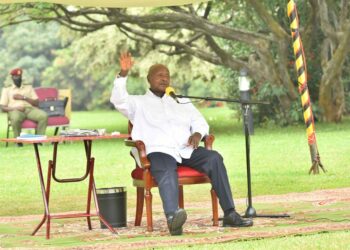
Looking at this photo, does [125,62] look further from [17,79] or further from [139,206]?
[17,79]

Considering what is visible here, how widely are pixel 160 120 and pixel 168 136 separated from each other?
0.17 metres

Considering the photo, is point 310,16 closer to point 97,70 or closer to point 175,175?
point 175,175

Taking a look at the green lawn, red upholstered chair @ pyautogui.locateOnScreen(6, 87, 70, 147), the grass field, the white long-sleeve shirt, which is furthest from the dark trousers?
red upholstered chair @ pyautogui.locateOnScreen(6, 87, 70, 147)

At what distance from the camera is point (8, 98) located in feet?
72.5

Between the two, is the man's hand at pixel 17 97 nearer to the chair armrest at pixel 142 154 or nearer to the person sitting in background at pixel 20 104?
the person sitting in background at pixel 20 104

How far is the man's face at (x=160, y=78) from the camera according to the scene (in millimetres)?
9984

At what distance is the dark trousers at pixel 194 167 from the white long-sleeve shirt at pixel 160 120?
0.11 m

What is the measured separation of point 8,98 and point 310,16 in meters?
6.93

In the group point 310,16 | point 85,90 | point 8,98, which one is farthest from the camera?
point 85,90

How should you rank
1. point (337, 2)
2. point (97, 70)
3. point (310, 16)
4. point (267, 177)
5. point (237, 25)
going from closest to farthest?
1. point (267, 177)
2. point (310, 16)
3. point (337, 2)
4. point (237, 25)
5. point (97, 70)

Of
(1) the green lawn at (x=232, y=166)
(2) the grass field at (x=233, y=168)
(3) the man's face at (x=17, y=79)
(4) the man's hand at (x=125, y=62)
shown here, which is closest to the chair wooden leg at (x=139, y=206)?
(4) the man's hand at (x=125, y=62)

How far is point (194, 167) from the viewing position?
9766mm

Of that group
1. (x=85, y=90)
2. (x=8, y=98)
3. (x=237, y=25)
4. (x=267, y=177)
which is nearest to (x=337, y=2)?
(x=237, y=25)

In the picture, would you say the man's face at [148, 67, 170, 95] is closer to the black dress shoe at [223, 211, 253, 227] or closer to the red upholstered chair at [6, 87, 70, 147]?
the black dress shoe at [223, 211, 253, 227]
